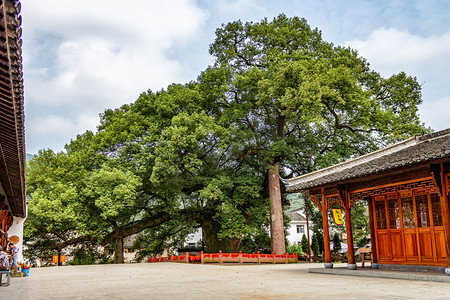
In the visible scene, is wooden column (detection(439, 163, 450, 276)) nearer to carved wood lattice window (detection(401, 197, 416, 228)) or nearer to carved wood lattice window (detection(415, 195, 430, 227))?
carved wood lattice window (detection(415, 195, 430, 227))

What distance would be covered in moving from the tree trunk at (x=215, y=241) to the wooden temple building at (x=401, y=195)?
1163cm

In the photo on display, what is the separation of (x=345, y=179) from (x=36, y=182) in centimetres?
1851

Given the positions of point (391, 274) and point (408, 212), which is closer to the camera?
point (391, 274)

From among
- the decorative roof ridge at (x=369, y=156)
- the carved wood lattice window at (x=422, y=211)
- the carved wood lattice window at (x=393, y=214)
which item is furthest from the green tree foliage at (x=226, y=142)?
the carved wood lattice window at (x=422, y=211)

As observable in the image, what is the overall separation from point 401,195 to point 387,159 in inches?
55.7

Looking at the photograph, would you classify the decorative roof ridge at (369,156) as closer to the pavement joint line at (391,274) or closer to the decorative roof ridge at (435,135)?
the decorative roof ridge at (435,135)

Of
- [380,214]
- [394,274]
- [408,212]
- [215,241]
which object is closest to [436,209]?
[408,212]

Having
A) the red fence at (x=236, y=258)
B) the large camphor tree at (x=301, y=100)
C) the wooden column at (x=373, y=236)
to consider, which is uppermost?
the large camphor tree at (x=301, y=100)

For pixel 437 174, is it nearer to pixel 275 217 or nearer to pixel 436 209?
pixel 436 209

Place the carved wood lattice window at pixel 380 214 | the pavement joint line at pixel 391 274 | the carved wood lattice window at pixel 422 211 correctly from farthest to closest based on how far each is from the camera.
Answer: the carved wood lattice window at pixel 380 214 → the carved wood lattice window at pixel 422 211 → the pavement joint line at pixel 391 274

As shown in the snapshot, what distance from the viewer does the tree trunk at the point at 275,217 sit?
72.2 ft

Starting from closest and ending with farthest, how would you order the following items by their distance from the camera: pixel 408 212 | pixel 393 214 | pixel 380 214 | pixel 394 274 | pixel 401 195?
pixel 394 274 < pixel 408 212 < pixel 401 195 < pixel 393 214 < pixel 380 214

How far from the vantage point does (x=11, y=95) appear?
496 centimetres

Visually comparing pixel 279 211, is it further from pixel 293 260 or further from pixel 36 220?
pixel 36 220
